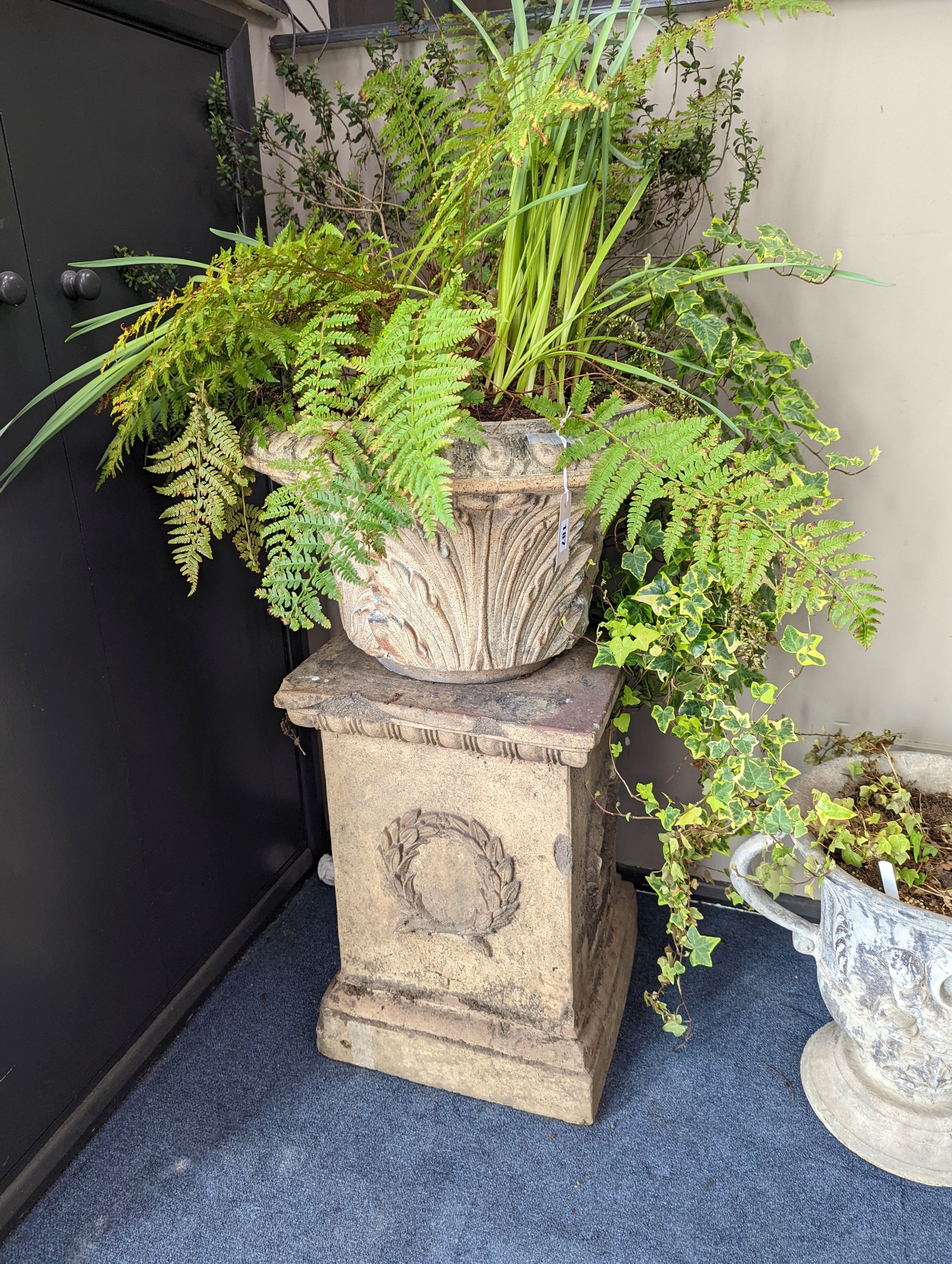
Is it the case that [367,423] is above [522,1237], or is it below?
above

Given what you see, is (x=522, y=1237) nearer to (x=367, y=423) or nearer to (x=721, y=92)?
(x=367, y=423)

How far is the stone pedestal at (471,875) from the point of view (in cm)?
122

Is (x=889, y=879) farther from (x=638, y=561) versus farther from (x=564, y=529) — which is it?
(x=564, y=529)

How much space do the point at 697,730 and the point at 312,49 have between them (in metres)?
1.36

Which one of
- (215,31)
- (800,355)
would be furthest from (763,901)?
(215,31)

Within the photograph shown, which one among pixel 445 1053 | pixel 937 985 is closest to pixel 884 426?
pixel 937 985

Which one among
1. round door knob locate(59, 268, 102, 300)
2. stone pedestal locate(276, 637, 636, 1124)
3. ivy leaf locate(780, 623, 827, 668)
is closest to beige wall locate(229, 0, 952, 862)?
ivy leaf locate(780, 623, 827, 668)

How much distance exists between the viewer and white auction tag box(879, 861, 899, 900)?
1179 mm

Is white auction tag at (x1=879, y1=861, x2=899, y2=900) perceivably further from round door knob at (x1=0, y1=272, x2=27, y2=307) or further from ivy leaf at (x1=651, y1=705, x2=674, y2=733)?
round door knob at (x1=0, y1=272, x2=27, y2=307)

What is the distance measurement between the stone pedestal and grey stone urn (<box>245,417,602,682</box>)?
0.06 metres

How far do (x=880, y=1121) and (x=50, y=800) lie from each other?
134 cm

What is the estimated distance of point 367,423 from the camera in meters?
0.93

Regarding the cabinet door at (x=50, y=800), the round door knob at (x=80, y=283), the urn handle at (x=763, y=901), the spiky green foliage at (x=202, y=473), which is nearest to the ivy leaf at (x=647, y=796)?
the urn handle at (x=763, y=901)

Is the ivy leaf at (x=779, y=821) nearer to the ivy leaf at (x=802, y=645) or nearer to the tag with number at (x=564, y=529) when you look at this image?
the ivy leaf at (x=802, y=645)
